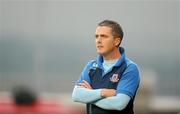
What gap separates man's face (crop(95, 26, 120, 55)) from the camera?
18.0 ft

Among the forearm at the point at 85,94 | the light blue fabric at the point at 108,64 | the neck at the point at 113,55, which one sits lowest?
the forearm at the point at 85,94

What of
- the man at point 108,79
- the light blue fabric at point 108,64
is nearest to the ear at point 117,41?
the man at point 108,79

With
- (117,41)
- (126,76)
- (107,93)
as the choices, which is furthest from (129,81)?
(117,41)

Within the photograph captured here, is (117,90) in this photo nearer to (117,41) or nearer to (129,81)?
(129,81)

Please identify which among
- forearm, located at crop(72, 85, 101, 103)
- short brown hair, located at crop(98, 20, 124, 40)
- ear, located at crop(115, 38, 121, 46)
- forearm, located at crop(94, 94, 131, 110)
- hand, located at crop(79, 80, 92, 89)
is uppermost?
short brown hair, located at crop(98, 20, 124, 40)

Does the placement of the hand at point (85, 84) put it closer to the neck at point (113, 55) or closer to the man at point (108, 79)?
the man at point (108, 79)

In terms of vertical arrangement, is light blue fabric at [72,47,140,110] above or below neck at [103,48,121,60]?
below

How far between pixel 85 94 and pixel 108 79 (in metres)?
0.18

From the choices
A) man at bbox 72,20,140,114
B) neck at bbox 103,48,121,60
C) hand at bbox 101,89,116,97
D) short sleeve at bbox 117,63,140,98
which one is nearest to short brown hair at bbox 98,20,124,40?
man at bbox 72,20,140,114

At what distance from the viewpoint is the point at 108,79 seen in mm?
5469

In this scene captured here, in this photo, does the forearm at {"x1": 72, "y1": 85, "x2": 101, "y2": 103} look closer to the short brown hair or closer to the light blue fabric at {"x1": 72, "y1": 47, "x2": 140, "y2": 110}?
the light blue fabric at {"x1": 72, "y1": 47, "x2": 140, "y2": 110}

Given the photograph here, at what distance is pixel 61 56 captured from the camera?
45062 mm

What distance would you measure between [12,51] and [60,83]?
8.13 m

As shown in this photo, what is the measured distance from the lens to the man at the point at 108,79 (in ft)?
17.8
